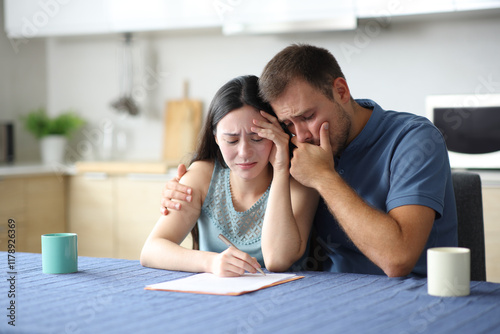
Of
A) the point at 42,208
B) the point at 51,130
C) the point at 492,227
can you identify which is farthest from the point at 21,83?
the point at 492,227

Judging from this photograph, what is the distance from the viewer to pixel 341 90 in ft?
5.73

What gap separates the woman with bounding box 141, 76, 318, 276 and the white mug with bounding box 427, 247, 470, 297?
0.43m

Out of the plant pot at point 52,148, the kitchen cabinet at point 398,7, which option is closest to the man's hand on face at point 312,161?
the kitchen cabinet at point 398,7

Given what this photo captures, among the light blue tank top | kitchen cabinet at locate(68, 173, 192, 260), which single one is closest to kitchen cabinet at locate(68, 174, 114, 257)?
kitchen cabinet at locate(68, 173, 192, 260)

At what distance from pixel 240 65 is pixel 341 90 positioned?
230 centimetres

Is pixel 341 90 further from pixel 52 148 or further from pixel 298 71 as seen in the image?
pixel 52 148

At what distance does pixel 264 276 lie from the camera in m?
1.43

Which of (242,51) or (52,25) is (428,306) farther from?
(52,25)

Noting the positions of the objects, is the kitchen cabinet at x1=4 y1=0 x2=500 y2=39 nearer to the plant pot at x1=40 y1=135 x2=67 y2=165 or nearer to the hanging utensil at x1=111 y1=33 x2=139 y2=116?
the hanging utensil at x1=111 y1=33 x2=139 y2=116

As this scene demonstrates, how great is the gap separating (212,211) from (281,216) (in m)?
0.27

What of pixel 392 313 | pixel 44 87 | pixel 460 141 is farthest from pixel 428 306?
pixel 44 87

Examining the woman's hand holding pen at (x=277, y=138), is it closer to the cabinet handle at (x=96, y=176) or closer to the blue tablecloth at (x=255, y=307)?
the blue tablecloth at (x=255, y=307)

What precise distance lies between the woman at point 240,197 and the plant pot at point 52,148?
2525 mm

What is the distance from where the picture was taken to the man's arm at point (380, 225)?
56.3 inches
